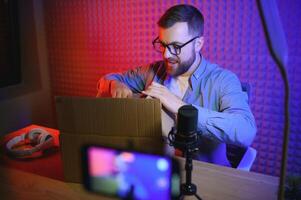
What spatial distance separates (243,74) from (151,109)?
4.86 ft

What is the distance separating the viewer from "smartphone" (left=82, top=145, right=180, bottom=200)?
0.75m

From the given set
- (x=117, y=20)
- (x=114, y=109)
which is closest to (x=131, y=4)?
(x=117, y=20)

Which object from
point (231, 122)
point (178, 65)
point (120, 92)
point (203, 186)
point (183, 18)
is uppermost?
point (183, 18)

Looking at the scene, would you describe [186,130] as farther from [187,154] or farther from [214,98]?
[214,98]

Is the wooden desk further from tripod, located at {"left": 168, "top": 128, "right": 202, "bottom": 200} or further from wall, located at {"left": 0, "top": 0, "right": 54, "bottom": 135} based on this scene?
wall, located at {"left": 0, "top": 0, "right": 54, "bottom": 135}

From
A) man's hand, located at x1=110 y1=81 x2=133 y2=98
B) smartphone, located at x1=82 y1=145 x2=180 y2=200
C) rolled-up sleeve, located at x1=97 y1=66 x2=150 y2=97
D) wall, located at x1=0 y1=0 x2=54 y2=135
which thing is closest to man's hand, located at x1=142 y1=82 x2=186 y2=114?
man's hand, located at x1=110 y1=81 x2=133 y2=98

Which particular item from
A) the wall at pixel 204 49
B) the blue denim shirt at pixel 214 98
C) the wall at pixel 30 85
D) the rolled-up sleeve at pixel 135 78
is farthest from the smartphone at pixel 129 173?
the wall at pixel 30 85

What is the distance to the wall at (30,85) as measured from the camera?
2787mm

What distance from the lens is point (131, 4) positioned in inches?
104

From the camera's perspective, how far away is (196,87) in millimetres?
1815

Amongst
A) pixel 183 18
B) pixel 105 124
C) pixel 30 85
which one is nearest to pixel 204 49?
pixel 183 18

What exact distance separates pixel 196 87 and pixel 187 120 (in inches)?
37.5

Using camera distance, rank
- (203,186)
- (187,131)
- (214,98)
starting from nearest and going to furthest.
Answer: (187,131)
(203,186)
(214,98)

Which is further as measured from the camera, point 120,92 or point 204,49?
point 204,49
